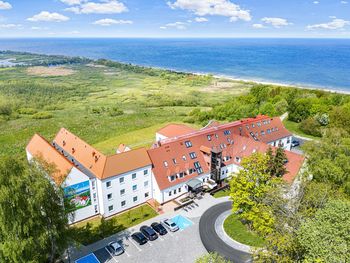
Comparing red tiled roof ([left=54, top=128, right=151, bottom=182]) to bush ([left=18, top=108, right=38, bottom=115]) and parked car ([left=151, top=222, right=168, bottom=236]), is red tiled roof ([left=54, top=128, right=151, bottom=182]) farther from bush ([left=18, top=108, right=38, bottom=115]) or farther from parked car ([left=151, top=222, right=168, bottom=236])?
bush ([left=18, top=108, right=38, bottom=115])

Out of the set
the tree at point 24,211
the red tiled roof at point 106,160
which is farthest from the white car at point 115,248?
the tree at point 24,211

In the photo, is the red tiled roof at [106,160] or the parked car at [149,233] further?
the red tiled roof at [106,160]

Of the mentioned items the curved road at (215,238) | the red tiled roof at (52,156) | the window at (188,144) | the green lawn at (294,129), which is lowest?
the curved road at (215,238)

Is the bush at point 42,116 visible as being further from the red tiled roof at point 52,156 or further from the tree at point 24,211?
the tree at point 24,211

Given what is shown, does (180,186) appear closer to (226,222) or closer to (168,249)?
(226,222)

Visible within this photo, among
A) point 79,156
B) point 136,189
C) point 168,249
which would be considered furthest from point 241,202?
point 79,156

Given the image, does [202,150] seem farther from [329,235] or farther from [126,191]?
[329,235]

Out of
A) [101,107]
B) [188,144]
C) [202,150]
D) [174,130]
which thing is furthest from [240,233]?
[101,107]
